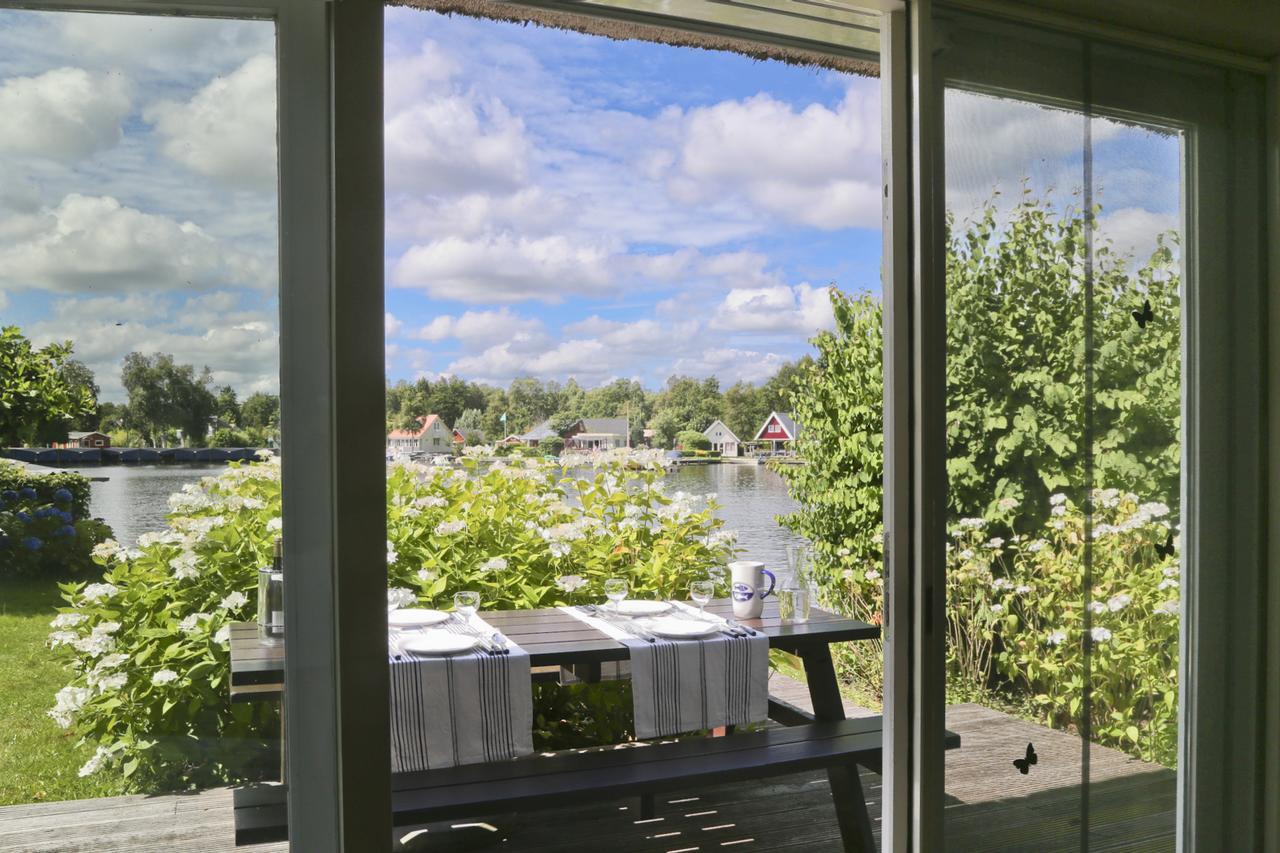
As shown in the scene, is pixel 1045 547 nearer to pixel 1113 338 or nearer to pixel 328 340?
pixel 1113 338

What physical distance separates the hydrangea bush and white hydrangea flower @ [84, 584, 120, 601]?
146 cm

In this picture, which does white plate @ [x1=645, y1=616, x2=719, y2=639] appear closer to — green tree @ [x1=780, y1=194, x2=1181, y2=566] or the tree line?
green tree @ [x1=780, y1=194, x2=1181, y2=566]

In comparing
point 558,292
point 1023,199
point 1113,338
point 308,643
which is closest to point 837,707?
point 1113,338

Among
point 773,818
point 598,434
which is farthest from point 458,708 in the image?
point 598,434

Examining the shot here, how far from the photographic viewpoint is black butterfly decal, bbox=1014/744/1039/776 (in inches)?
76.3

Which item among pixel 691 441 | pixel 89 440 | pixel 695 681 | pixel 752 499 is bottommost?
pixel 695 681

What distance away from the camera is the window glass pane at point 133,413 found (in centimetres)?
126

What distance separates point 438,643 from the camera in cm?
258

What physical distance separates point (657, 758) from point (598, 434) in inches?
117

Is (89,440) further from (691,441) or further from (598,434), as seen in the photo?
(691,441)

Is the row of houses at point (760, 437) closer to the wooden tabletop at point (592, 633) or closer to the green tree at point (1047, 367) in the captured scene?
the wooden tabletop at point (592, 633)

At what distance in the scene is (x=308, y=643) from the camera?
4.49 feet

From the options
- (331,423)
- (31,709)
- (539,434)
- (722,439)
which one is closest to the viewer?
(31,709)

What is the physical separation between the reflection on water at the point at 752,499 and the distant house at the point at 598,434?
15.5 inches
